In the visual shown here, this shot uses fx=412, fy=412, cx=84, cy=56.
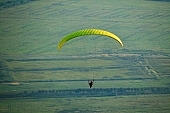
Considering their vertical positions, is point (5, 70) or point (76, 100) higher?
point (5, 70)

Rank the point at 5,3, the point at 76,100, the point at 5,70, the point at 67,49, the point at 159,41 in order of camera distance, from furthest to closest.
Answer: the point at 5,3
the point at 159,41
the point at 67,49
the point at 5,70
the point at 76,100

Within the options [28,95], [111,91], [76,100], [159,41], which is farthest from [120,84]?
[159,41]

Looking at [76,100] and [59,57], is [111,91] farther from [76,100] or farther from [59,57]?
[59,57]

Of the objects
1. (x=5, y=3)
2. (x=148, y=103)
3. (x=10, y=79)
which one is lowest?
(x=148, y=103)

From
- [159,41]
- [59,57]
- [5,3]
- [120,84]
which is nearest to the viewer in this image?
[120,84]

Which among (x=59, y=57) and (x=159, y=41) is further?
(x=159, y=41)

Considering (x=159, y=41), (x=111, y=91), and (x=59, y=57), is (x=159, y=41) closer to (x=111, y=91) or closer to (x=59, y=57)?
(x=59, y=57)
